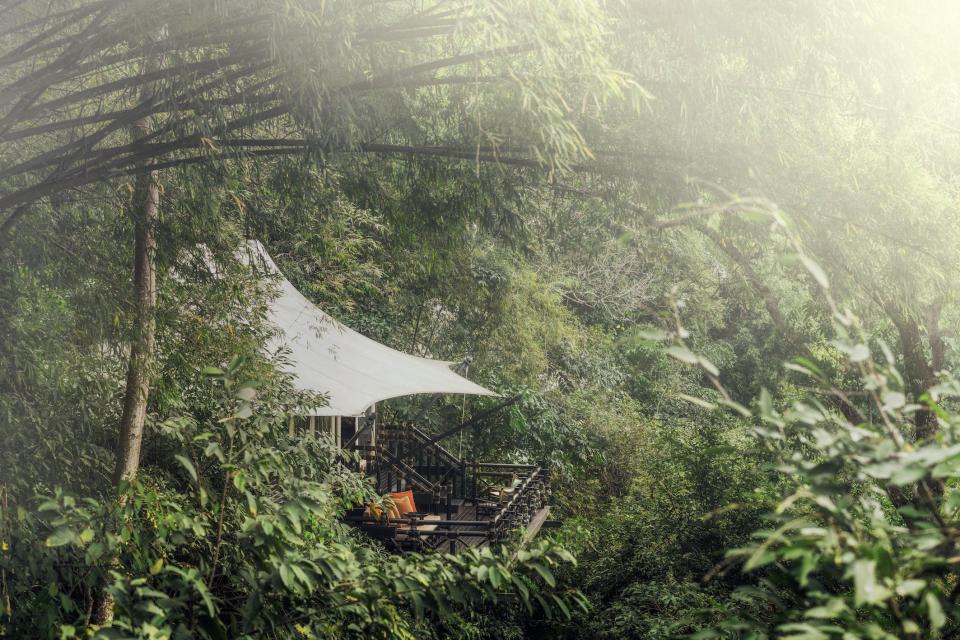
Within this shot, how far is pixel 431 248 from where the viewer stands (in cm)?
516

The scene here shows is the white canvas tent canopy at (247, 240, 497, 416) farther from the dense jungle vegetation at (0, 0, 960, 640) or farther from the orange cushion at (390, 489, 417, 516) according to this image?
the orange cushion at (390, 489, 417, 516)

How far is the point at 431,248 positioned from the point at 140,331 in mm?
1630

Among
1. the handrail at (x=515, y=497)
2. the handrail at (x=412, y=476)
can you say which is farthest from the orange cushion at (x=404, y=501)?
the handrail at (x=515, y=497)

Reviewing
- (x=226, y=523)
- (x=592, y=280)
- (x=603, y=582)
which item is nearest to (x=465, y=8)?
(x=226, y=523)

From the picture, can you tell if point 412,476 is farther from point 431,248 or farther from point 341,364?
point 431,248

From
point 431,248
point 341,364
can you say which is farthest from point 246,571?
point 341,364

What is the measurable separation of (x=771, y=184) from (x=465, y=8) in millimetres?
1514

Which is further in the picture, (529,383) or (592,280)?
(592,280)

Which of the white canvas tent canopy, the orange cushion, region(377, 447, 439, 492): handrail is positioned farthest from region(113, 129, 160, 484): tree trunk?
region(377, 447, 439, 492): handrail

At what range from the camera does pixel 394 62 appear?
357cm

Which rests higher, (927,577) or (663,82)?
(663,82)

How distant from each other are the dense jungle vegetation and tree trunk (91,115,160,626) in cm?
2

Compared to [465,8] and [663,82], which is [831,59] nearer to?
[663,82]

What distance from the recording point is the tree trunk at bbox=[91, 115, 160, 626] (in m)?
4.58
